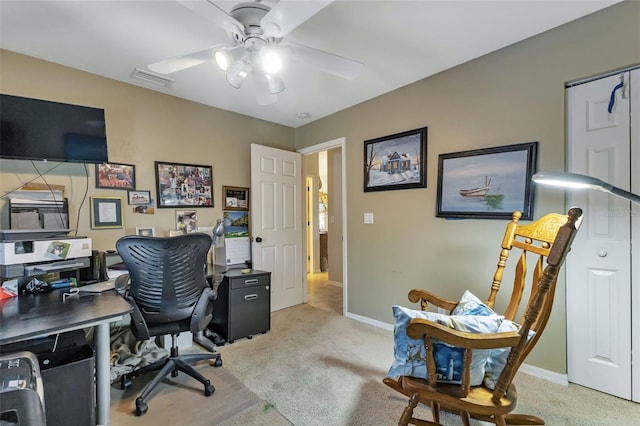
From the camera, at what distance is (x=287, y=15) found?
1.36 metres

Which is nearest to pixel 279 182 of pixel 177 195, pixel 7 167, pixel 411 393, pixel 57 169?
pixel 177 195

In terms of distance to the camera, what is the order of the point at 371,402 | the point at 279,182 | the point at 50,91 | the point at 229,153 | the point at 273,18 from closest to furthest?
the point at 273,18 → the point at 371,402 → the point at 50,91 → the point at 229,153 → the point at 279,182

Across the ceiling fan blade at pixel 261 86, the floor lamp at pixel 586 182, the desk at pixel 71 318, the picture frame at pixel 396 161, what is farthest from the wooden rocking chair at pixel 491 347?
the ceiling fan blade at pixel 261 86

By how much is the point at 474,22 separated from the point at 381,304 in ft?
8.33

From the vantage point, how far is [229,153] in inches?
135

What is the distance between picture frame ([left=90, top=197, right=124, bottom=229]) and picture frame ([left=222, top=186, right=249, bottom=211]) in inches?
40.5

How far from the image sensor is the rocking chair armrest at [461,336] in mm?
1139

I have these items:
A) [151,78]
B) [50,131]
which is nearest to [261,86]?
[151,78]

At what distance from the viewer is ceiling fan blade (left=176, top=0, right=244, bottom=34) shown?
1.27m

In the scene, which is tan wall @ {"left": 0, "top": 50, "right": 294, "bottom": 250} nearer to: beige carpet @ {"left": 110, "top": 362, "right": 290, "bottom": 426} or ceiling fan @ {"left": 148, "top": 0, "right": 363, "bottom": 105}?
ceiling fan @ {"left": 148, "top": 0, "right": 363, "bottom": 105}

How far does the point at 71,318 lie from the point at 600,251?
10.1 feet

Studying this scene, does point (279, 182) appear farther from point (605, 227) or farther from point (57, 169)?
point (605, 227)

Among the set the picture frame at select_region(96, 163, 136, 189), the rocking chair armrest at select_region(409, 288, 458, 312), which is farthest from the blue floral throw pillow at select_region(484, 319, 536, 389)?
the picture frame at select_region(96, 163, 136, 189)

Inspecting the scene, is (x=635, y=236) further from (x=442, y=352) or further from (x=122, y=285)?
(x=122, y=285)
